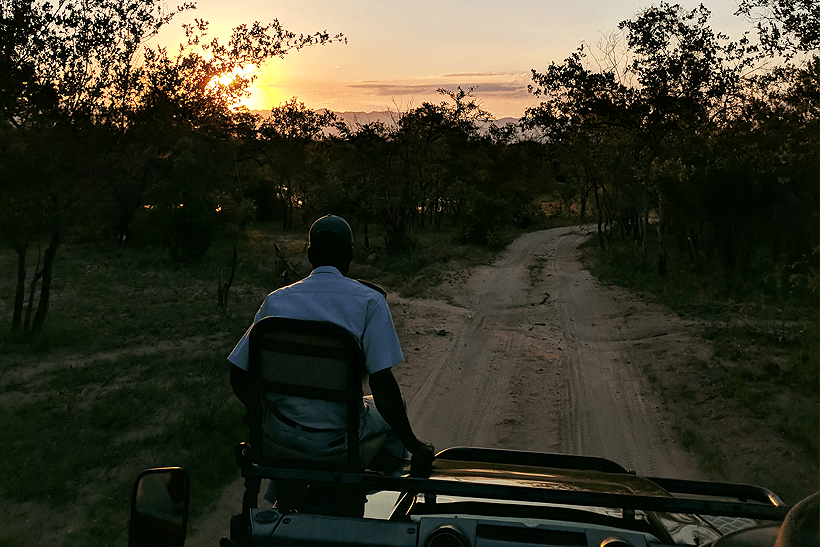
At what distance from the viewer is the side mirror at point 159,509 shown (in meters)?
1.72

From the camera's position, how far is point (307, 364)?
192 cm

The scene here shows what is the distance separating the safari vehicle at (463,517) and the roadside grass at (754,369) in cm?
425

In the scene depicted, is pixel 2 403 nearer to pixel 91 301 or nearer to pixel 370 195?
pixel 91 301

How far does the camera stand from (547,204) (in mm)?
58875

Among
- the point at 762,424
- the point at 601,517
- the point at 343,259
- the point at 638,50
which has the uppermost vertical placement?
the point at 638,50

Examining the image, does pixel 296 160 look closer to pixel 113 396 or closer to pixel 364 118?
pixel 364 118

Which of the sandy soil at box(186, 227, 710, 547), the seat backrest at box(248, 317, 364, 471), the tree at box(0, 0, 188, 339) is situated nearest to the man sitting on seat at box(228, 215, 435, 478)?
the seat backrest at box(248, 317, 364, 471)

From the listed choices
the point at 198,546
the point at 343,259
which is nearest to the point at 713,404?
the point at 198,546

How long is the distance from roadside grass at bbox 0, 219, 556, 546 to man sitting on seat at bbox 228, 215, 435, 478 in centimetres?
331

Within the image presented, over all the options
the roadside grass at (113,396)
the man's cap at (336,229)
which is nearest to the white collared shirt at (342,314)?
the man's cap at (336,229)

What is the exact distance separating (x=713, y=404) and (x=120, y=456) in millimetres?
6688

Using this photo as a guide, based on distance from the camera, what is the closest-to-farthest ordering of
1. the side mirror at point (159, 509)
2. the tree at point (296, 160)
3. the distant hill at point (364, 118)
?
the side mirror at point (159, 509)
the distant hill at point (364, 118)
the tree at point (296, 160)

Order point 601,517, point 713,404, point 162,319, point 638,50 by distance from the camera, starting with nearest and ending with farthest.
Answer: point 601,517 → point 713,404 → point 162,319 → point 638,50

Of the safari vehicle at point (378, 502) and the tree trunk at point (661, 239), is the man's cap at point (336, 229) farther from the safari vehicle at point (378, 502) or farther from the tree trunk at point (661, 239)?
the tree trunk at point (661, 239)
